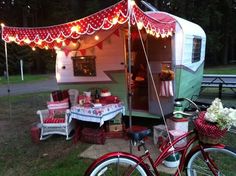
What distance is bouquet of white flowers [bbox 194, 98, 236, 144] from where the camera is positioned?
265 centimetres

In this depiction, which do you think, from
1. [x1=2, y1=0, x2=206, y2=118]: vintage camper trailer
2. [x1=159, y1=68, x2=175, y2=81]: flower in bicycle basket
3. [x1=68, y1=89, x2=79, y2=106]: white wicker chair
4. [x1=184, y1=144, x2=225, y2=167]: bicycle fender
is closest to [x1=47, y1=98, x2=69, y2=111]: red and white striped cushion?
[x1=68, y1=89, x2=79, y2=106]: white wicker chair

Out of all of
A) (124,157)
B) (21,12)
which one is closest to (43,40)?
(124,157)

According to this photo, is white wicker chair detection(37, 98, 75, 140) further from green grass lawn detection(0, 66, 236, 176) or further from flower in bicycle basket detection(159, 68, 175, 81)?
flower in bicycle basket detection(159, 68, 175, 81)

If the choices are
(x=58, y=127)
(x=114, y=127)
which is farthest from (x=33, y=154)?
(x=114, y=127)

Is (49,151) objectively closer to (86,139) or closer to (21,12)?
(86,139)

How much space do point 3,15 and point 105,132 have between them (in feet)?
65.3

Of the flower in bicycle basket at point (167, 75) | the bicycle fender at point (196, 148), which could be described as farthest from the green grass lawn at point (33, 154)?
the flower in bicycle basket at point (167, 75)

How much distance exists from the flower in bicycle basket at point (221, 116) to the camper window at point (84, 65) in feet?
12.4

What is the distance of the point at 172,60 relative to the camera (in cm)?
550

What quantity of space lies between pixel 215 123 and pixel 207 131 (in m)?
0.11

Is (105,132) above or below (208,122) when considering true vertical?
below

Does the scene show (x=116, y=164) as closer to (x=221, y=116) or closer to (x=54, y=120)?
(x=221, y=116)

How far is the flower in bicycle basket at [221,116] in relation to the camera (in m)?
2.63

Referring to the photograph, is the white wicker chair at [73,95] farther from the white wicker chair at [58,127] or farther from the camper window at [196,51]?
the camper window at [196,51]
